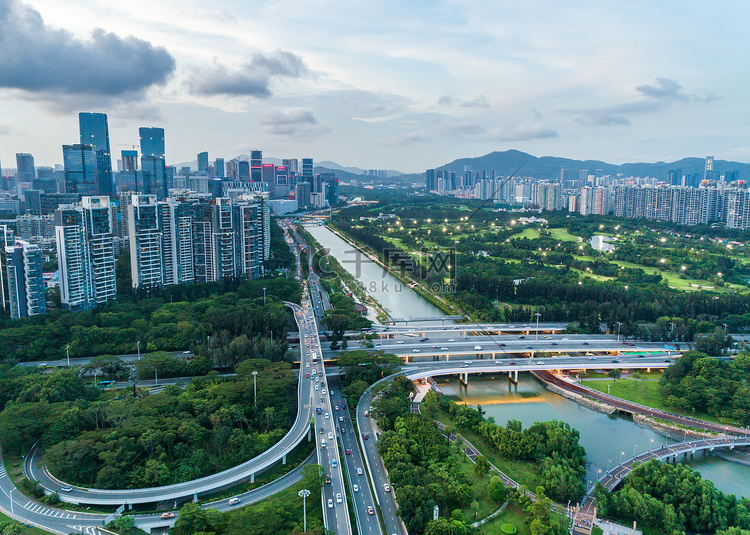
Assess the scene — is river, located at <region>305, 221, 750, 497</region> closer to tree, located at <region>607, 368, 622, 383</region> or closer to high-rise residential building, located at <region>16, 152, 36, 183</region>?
tree, located at <region>607, 368, 622, 383</region>

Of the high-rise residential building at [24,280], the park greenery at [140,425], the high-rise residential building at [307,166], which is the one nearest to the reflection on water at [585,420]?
the park greenery at [140,425]

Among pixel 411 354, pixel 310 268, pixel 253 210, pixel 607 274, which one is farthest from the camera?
pixel 310 268

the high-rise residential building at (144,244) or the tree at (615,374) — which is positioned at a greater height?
the high-rise residential building at (144,244)

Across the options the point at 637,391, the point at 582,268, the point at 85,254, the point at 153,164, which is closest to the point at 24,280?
the point at 85,254

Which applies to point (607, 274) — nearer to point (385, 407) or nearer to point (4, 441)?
point (385, 407)

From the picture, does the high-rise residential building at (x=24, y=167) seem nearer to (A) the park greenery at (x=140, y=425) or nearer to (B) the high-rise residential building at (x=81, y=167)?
(B) the high-rise residential building at (x=81, y=167)

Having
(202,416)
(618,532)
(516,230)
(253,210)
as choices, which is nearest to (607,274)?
(516,230)

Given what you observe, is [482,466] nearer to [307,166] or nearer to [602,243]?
[602,243]
